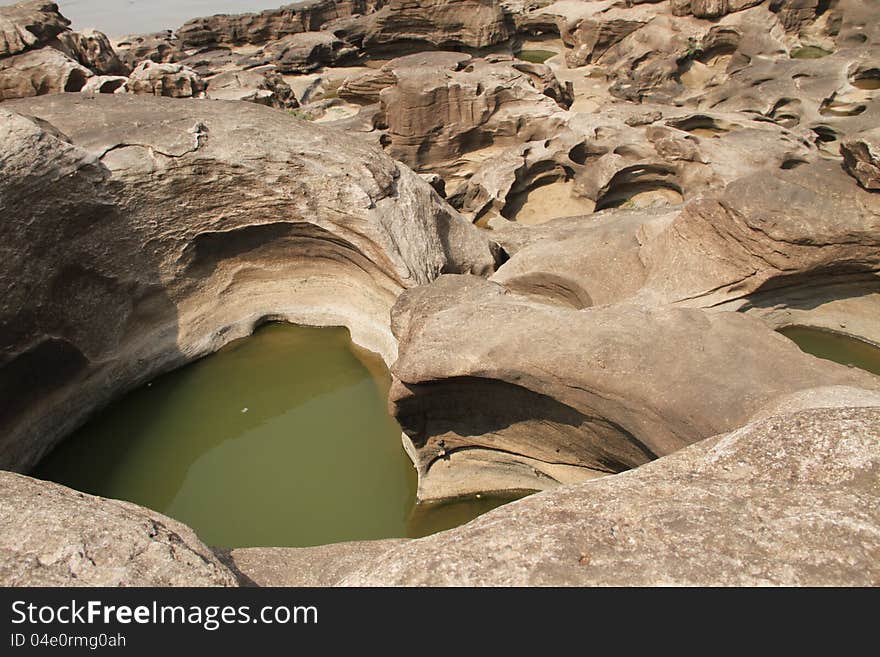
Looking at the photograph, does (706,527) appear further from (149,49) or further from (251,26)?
(251,26)

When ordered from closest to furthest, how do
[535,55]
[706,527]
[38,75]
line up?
[706,527], [38,75], [535,55]

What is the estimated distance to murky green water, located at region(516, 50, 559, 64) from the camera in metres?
18.5

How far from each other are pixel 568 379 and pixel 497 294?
1007 mm

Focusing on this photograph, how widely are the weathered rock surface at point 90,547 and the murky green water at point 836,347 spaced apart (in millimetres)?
5362

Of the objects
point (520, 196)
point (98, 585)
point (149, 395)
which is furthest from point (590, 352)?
point (520, 196)

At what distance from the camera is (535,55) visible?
1898 cm

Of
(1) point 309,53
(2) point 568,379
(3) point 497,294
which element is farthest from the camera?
(1) point 309,53

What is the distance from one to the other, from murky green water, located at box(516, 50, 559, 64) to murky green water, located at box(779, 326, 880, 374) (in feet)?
49.2

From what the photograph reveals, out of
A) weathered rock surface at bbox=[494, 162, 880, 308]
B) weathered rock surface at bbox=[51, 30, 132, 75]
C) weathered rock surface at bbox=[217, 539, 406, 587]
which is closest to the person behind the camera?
weathered rock surface at bbox=[217, 539, 406, 587]

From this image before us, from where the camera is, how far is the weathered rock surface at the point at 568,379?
9.92 ft

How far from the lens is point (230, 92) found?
41.0 feet

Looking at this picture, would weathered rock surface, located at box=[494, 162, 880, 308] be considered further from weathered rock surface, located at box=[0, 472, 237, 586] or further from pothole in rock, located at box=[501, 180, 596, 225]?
weathered rock surface, located at box=[0, 472, 237, 586]

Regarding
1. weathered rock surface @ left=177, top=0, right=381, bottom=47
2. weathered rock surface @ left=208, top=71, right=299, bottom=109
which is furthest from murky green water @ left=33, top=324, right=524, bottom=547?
weathered rock surface @ left=177, top=0, right=381, bottom=47

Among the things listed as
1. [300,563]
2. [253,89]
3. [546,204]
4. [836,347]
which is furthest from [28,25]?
[836,347]
